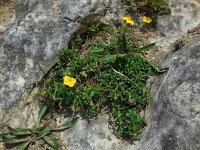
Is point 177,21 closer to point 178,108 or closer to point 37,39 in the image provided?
point 178,108

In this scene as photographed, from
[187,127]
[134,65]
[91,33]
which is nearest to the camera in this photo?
[187,127]

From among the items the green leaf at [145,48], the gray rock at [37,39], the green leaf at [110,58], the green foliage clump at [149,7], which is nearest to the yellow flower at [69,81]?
the gray rock at [37,39]

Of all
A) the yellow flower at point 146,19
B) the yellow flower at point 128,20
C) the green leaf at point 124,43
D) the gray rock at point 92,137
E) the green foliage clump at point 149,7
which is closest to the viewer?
the gray rock at point 92,137

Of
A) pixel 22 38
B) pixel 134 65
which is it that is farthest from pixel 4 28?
pixel 134 65

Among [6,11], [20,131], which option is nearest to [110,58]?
[20,131]

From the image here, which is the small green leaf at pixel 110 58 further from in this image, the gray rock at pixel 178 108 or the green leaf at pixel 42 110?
the green leaf at pixel 42 110

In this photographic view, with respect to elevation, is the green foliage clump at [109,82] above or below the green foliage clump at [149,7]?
below

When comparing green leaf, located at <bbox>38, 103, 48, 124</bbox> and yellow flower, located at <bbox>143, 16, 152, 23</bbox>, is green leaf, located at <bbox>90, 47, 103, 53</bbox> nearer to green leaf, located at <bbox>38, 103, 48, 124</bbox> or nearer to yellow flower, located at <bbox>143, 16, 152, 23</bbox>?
yellow flower, located at <bbox>143, 16, 152, 23</bbox>

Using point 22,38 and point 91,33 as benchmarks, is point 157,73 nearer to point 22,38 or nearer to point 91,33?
point 91,33
